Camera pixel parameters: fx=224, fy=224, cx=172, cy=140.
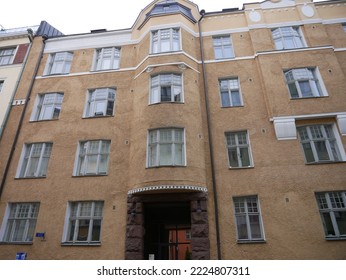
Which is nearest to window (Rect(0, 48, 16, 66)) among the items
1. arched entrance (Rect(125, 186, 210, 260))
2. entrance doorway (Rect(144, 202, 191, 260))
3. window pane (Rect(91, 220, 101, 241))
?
window pane (Rect(91, 220, 101, 241))

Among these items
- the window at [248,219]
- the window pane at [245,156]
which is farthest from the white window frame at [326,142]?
the window at [248,219]

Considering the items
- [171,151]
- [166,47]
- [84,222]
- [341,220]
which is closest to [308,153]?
[341,220]

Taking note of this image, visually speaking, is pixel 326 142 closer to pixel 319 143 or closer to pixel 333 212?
pixel 319 143

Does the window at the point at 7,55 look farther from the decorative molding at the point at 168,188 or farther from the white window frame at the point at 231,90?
the white window frame at the point at 231,90

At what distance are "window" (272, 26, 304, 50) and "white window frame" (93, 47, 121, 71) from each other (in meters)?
11.3

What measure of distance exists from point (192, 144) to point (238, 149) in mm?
2702

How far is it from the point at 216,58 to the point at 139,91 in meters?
5.90

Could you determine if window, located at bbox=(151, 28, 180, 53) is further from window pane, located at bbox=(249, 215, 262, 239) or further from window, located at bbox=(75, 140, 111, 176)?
window pane, located at bbox=(249, 215, 262, 239)

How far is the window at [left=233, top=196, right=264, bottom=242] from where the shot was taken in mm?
10789

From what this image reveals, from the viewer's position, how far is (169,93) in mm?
13422

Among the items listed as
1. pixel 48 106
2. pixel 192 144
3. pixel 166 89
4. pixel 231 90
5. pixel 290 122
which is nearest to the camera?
pixel 192 144

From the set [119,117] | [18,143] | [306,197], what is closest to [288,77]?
[306,197]

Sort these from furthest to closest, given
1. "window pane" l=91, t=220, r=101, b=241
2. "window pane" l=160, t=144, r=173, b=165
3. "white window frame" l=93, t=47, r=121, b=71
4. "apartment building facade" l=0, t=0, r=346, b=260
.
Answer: "white window frame" l=93, t=47, r=121, b=71, "window pane" l=160, t=144, r=173, b=165, "window pane" l=91, t=220, r=101, b=241, "apartment building facade" l=0, t=0, r=346, b=260

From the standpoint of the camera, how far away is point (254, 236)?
1077cm
